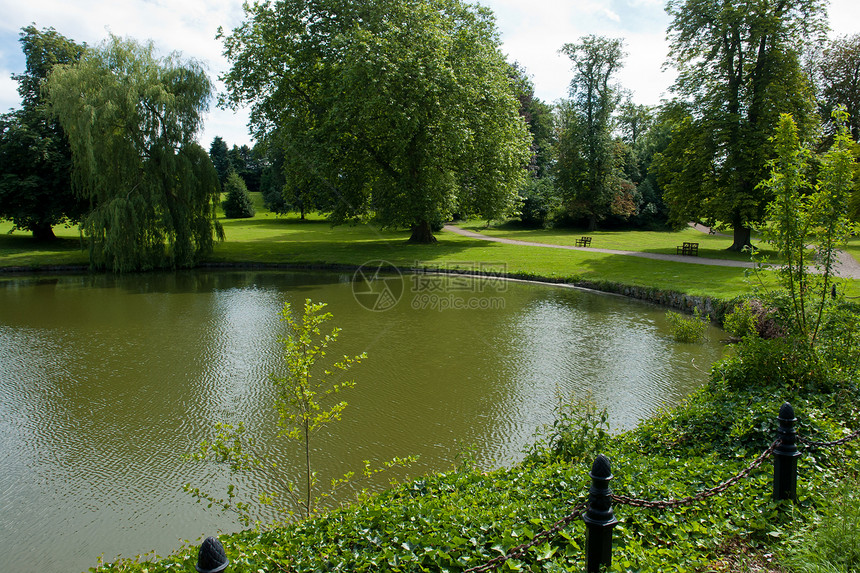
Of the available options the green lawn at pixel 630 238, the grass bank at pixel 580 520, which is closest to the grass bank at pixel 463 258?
the green lawn at pixel 630 238

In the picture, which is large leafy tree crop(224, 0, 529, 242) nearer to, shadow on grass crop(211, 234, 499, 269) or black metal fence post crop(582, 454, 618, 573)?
shadow on grass crop(211, 234, 499, 269)

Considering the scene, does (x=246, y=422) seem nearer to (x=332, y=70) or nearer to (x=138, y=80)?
(x=138, y=80)

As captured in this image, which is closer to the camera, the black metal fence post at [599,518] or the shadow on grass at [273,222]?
the black metal fence post at [599,518]

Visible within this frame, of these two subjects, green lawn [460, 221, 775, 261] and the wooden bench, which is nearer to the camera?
the wooden bench

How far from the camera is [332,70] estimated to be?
27.1 m

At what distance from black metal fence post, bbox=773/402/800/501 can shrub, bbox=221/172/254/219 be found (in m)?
60.2

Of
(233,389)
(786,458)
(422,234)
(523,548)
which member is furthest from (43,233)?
(786,458)

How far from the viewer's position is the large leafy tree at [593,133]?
4247 cm

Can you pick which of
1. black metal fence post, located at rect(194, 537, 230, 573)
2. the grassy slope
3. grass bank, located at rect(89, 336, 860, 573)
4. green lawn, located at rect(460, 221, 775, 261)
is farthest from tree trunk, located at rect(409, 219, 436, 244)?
black metal fence post, located at rect(194, 537, 230, 573)

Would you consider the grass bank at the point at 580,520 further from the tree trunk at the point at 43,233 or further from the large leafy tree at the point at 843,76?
the large leafy tree at the point at 843,76

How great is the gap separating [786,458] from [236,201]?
61.0 meters

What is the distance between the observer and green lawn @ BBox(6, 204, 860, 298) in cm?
1905

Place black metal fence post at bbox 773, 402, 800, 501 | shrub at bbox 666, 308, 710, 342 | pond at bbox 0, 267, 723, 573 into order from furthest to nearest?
shrub at bbox 666, 308, 710, 342
pond at bbox 0, 267, 723, 573
black metal fence post at bbox 773, 402, 800, 501

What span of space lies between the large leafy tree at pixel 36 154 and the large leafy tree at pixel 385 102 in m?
10.5
